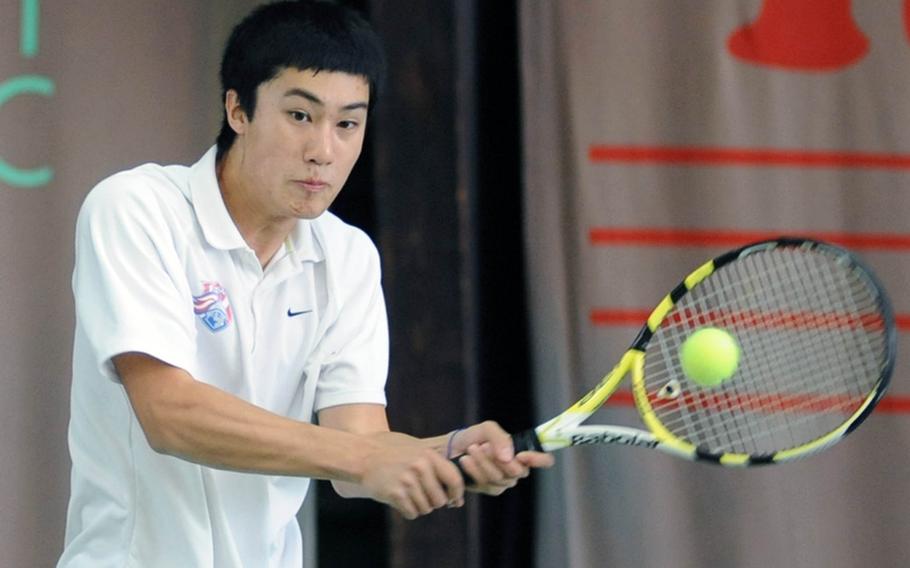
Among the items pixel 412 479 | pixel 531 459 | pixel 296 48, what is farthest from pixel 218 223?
pixel 531 459

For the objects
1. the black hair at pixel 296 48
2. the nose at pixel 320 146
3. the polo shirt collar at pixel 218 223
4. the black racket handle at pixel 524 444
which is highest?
the black hair at pixel 296 48

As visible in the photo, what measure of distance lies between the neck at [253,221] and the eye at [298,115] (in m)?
0.16

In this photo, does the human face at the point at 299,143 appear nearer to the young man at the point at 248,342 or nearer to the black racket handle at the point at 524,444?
the young man at the point at 248,342

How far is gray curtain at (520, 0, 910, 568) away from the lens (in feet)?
15.6

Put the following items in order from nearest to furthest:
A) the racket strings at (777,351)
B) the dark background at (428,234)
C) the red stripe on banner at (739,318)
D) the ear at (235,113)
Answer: the ear at (235,113) < the racket strings at (777,351) < the red stripe on banner at (739,318) < the dark background at (428,234)

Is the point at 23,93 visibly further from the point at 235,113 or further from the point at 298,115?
the point at 298,115

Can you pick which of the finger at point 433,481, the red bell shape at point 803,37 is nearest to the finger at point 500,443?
the finger at point 433,481

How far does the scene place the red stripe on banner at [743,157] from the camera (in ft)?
15.7

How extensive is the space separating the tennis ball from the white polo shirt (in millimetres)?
687

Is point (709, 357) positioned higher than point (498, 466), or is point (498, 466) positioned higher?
point (709, 357)

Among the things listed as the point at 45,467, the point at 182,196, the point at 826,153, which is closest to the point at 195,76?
the point at 45,467

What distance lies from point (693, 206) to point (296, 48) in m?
1.66

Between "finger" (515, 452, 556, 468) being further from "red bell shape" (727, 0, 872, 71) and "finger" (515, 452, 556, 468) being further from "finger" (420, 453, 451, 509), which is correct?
"red bell shape" (727, 0, 872, 71)

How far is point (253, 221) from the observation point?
11.5ft
